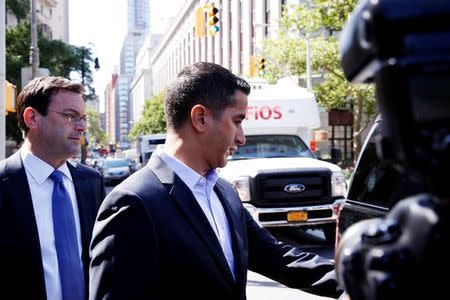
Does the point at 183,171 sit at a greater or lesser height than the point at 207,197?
greater

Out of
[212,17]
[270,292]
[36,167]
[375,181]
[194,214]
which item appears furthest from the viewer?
[212,17]

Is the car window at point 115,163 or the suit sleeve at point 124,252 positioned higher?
the suit sleeve at point 124,252

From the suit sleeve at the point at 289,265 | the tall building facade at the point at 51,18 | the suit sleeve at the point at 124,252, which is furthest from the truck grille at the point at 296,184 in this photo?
the tall building facade at the point at 51,18

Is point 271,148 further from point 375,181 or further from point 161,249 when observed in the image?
point 161,249

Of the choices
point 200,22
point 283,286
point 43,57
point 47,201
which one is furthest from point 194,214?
point 43,57

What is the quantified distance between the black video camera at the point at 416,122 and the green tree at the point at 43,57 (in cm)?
3232

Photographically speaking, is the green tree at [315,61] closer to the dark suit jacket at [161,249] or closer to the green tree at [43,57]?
the green tree at [43,57]

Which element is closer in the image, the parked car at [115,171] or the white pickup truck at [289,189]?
the white pickup truck at [289,189]

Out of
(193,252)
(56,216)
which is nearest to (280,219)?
(56,216)

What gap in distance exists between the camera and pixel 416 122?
780 mm

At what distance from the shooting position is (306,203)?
9758 mm

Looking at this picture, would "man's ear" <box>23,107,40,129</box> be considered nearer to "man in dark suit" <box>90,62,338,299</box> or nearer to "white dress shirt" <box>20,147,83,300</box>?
"white dress shirt" <box>20,147,83,300</box>

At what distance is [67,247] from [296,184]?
7.17 m

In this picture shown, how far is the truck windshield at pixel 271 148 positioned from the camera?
11.0 meters
